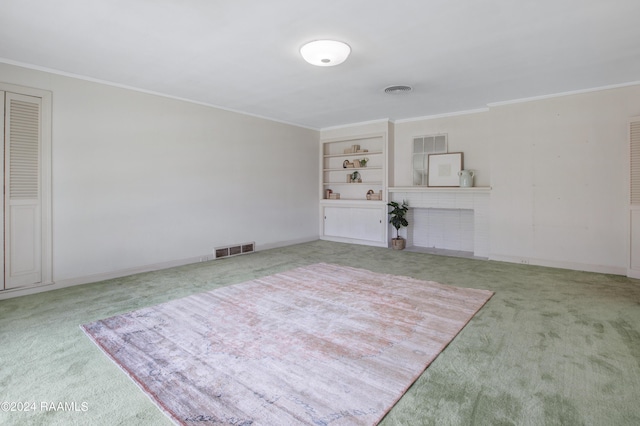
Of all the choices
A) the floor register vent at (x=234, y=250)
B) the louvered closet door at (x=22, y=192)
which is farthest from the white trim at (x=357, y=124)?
the louvered closet door at (x=22, y=192)

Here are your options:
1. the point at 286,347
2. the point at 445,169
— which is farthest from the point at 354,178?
the point at 286,347

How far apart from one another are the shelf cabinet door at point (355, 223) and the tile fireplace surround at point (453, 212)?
487 mm

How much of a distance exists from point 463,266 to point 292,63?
12.8 feet

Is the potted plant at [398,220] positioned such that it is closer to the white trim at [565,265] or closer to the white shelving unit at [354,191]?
the white shelving unit at [354,191]

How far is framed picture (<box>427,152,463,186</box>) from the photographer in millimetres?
6180

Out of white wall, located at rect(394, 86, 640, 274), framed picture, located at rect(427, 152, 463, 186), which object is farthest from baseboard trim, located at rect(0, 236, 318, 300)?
white wall, located at rect(394, 86, 640, 274)

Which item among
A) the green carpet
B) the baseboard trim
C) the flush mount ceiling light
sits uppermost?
the flush mount ceiling light

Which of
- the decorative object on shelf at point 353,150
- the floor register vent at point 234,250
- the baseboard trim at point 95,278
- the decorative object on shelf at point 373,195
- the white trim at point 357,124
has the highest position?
the white trim at point 357,124

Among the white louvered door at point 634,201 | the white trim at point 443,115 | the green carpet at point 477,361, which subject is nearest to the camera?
the green carpet at point 477,361

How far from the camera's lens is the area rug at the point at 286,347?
1.77 meters

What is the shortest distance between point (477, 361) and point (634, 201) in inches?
156

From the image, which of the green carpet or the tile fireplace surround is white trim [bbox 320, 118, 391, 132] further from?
the green carpet

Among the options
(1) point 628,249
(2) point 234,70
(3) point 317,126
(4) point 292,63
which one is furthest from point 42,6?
(1) point 628,249

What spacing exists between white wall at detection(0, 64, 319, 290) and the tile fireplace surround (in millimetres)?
2726
